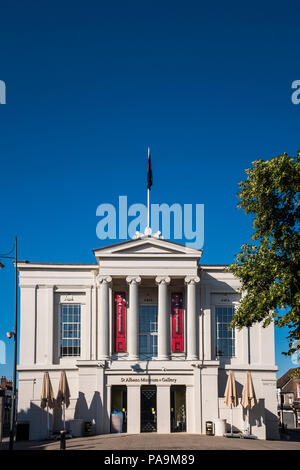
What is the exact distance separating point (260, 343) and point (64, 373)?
42.6 ft

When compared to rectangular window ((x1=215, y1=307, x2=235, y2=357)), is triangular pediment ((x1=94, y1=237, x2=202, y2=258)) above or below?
above

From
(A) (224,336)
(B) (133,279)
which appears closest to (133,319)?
(B) (133,279)

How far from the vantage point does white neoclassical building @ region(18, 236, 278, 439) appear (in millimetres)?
40062

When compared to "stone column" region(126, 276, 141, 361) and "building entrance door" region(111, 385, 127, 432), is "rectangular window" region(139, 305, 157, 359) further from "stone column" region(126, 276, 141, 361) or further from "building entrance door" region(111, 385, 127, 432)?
"building entrance door" region(111, 385, 127, 432)

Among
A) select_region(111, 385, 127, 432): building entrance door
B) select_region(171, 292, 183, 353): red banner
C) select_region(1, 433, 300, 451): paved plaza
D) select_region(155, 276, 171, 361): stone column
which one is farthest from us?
select_region(171, 292, 183, 353): red banner

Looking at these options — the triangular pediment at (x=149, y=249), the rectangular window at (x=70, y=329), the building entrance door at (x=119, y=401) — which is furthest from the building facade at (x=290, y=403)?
the rectangular window at (x=70, y=329)

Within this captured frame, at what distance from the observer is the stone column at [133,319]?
4103 cm

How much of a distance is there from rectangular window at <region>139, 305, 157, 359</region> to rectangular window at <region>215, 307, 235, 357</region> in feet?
13.4

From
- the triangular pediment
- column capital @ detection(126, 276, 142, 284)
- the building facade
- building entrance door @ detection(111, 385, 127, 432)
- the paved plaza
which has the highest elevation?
the triangular pediment

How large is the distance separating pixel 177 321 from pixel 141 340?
103 inches

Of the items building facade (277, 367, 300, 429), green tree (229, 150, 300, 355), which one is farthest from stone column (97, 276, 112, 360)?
building facade (277, 367, 300, 429)

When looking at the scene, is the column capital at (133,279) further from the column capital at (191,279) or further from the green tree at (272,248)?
the green tree at (272,248)

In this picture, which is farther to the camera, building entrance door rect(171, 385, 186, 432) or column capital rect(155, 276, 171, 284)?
column capital rect(155, 276, 171, 284)

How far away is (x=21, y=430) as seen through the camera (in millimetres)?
38344
